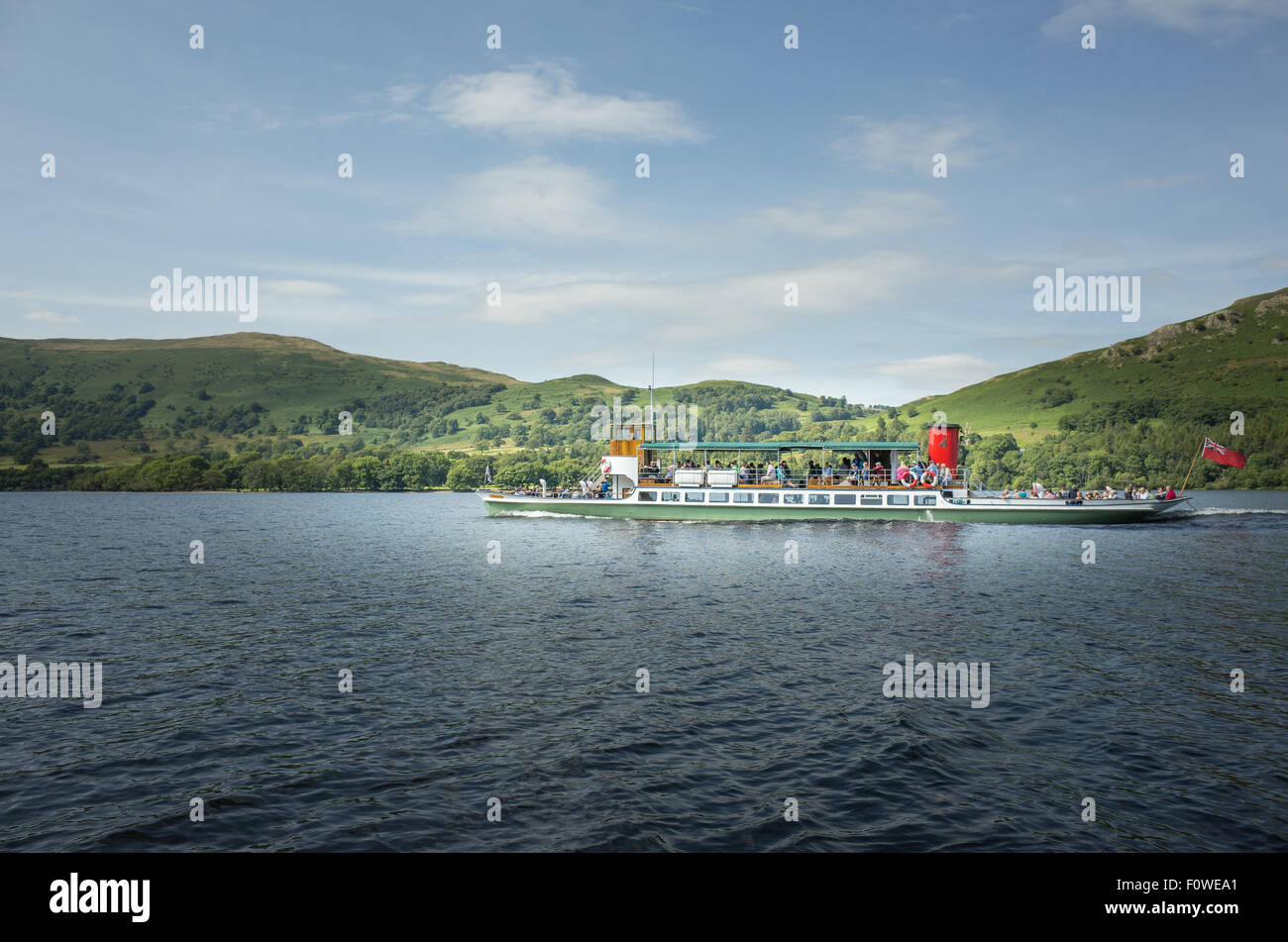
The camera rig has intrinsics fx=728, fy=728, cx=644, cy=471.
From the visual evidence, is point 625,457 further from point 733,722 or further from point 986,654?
point 733,722

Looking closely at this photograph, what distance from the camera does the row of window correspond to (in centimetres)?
9638

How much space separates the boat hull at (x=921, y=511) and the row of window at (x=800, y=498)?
34.0 inches

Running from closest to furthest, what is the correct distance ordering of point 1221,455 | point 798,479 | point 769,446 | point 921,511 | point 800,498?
point 1221,455 → point 921,511 → point 800,498 → point 769,446 → point 798,479

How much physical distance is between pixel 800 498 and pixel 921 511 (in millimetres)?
15857

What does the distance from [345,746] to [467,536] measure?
2727 inches

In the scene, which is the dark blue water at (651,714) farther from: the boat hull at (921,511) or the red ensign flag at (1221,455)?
the boat hull at (921,511)

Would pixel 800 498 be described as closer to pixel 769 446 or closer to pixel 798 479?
pixel 769 446

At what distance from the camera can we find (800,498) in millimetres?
97562

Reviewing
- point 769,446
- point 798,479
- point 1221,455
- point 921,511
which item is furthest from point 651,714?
point 798,479

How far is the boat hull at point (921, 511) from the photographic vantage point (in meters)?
91.0

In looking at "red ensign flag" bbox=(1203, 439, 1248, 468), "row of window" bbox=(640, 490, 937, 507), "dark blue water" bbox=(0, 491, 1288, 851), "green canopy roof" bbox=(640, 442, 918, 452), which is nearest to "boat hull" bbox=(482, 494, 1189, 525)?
"row of window" bbox=(640, 490, 937, 507)

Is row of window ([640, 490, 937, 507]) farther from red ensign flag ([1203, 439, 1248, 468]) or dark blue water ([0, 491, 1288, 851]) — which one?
dark blue water ([0, 491, 1288, 851])

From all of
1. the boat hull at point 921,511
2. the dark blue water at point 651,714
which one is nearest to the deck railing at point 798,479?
the boat hull at point 921,511
